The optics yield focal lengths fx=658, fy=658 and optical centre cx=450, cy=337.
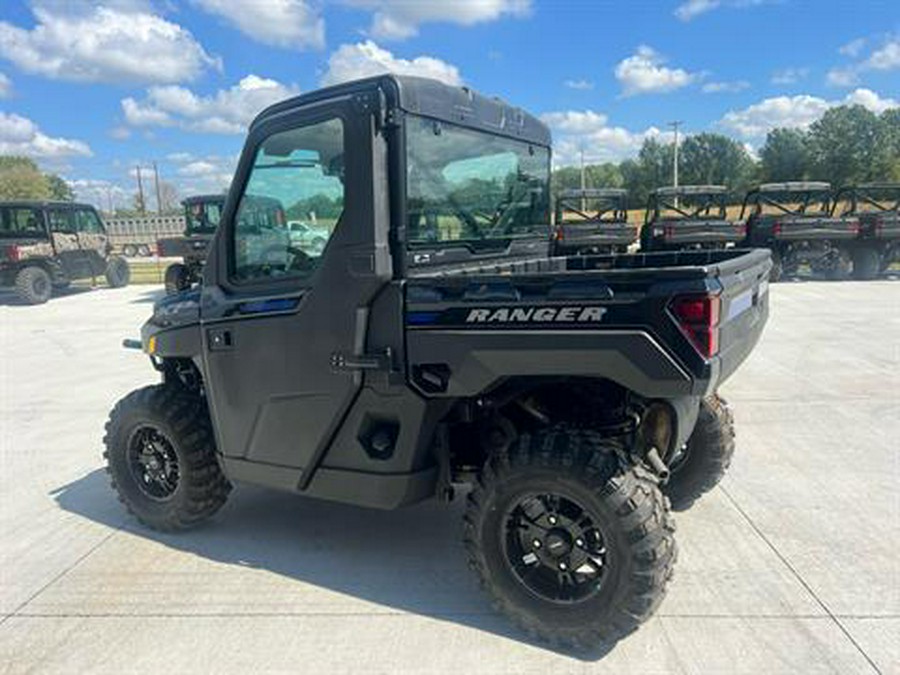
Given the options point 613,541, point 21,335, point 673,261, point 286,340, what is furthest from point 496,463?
point 21,335

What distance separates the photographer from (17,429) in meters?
6.23

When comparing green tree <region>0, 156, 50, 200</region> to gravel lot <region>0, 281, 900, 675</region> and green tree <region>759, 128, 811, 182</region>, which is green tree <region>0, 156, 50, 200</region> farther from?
green tree <region>759, 128, 811, 182</region>

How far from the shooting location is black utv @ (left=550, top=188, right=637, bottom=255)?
15.2 meters

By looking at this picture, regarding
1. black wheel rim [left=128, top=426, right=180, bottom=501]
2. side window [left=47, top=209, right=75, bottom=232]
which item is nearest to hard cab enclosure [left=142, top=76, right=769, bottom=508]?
black wheel rim [left=128, top=426, right=180, bottom=501]

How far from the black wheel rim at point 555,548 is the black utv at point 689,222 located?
13192 millimetres

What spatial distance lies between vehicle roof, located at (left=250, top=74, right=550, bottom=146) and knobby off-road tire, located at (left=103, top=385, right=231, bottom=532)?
5.55ft

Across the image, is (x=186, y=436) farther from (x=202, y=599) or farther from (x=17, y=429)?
(x=17, y=429)

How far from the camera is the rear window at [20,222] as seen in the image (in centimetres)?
1599

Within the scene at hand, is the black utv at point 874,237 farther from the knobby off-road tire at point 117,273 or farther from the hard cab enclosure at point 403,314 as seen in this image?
the knobby off-road tire at point 117,273

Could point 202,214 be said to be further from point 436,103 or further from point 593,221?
point 436,103

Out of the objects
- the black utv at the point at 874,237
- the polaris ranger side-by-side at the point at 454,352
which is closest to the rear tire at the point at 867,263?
the black utv at the point at 874,237

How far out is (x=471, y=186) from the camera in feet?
11.1

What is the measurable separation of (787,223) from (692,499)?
1370cm

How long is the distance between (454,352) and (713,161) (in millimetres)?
86556
